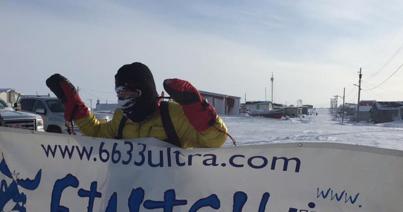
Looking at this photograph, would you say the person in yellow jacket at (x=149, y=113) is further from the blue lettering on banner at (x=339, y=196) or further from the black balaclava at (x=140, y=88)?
the blue lettering on banner at (x=339, y=196)

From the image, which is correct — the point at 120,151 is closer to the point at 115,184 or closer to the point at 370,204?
the point at 115,184

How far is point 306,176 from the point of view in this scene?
2771 mm

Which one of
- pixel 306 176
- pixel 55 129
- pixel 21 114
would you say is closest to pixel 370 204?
pixel 306 176

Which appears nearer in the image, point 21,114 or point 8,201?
point 8,201

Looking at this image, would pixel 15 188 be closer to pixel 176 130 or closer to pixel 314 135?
pixel 176 130

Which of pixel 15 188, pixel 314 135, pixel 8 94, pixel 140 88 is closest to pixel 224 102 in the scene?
pixel 8 94

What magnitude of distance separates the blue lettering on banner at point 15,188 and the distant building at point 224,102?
170ft

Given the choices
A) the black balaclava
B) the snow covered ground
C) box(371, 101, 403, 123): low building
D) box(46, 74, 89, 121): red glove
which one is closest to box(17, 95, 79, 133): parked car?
the snow covered ground

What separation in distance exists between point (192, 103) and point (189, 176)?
0.47 metres

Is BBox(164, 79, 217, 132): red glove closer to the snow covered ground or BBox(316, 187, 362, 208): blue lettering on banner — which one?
BBox(316, 187, 362, 208): blue lettering on banner

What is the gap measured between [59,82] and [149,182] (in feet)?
3.49

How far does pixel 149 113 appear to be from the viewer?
123 inches

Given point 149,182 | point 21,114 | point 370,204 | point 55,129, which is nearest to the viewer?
point 370,204

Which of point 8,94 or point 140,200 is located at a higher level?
point 8,94
